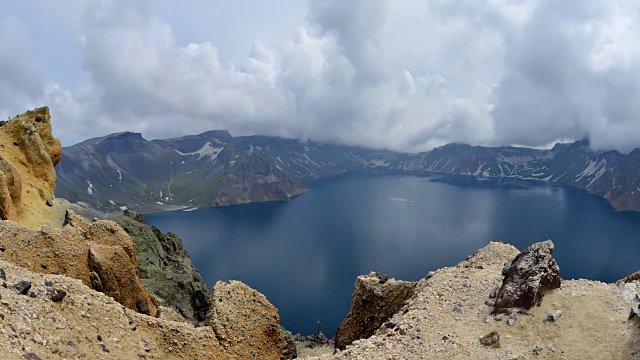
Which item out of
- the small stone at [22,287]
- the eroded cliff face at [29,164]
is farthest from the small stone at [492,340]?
the eroded cliff face at [29,164]

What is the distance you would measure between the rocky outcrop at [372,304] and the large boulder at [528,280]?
6943mm

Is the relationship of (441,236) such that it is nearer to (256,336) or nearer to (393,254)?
(393,254)

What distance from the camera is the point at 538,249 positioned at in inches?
868

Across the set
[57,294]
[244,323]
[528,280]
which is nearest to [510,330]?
[528,280]

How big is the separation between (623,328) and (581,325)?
66.8 inches

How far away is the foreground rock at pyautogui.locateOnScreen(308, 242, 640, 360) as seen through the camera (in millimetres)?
16844

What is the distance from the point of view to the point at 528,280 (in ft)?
67.1

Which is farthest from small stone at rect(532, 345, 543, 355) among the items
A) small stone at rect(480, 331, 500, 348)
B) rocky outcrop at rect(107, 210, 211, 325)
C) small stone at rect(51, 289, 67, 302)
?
rocky outcrop at rect(107, 210, 211, 325)

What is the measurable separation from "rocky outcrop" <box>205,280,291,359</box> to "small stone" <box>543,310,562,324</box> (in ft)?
56.2

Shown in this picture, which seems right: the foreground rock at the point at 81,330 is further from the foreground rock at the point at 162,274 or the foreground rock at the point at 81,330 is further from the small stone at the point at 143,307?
the foreground rock at the point at 162,274

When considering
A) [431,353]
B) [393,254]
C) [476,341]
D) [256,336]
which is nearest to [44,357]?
[256,336]

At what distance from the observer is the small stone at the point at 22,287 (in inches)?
560

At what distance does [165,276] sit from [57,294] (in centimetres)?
3649

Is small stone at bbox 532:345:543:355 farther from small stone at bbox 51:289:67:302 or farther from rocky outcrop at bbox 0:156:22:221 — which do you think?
rocky outcrop at bbox 0:156:22:221
